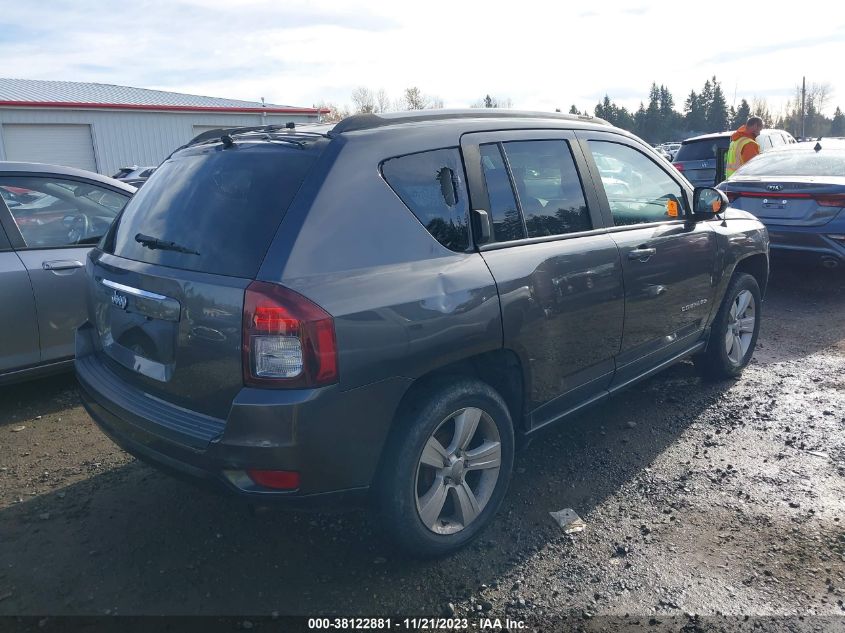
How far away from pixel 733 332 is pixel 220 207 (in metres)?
3.90

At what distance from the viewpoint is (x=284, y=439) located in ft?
7.79

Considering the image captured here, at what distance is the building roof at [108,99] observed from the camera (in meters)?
A: 23.5

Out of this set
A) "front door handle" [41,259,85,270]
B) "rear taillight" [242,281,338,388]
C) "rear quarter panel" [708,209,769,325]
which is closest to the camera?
"rear taillight" [242,281,338,388]

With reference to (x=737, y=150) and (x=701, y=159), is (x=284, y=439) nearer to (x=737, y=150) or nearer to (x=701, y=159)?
(x=737, y=150)

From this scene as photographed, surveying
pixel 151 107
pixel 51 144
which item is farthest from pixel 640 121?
pixel 51 144

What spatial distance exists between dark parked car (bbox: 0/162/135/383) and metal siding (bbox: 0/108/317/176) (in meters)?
20.7

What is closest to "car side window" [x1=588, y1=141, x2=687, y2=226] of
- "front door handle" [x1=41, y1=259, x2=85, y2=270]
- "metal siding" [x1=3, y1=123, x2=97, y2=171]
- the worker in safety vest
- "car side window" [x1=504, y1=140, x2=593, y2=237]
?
"car side window" [x1=504, y1=140, x2=593, y2=237]

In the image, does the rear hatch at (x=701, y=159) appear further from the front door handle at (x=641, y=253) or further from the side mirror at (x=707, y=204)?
the front door handle at (x=641, y=253)

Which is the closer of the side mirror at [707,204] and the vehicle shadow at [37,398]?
the side mirror at [707,204]

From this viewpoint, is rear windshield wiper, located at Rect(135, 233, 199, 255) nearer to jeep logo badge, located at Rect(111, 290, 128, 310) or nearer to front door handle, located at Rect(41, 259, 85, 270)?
jeep logo badge, located at Rect(111, 290, 128, 310)

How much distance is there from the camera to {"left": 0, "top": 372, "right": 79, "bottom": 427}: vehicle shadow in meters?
4.52

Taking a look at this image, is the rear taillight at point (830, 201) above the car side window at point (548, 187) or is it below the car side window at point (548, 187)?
below

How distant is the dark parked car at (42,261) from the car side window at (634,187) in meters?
3.47

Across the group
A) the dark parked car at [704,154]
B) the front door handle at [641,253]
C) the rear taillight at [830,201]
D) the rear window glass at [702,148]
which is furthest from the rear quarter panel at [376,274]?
the rear window glass at [702,148]
